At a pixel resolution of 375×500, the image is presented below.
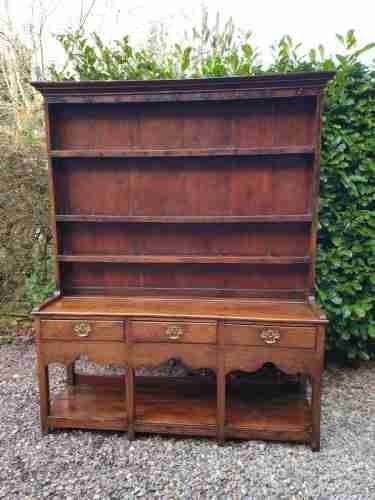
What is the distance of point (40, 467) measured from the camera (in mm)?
1653

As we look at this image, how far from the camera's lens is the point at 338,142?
2156mm

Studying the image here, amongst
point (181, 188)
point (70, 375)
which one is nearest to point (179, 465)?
point (70, 375)

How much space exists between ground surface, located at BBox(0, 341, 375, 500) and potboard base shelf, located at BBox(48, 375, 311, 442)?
0.07 metres

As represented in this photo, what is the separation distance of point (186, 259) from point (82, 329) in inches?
27.5

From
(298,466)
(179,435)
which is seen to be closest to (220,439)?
(179,435)

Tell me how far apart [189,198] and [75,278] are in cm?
89

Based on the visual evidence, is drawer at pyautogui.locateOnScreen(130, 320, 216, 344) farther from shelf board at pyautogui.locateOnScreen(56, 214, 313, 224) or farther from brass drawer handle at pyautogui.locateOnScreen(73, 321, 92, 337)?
shelf board at pyautogui.locateOnScreen(56, 214, 313, 224)

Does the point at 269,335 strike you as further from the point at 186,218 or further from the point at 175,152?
the point at 175,152

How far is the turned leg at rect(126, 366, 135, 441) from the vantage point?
1.82 metres

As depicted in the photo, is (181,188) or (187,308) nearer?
(187,308)

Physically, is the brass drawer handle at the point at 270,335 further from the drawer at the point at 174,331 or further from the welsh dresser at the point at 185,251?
the drawer at the point at 174,331

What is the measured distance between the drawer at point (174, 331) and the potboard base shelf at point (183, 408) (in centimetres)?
46

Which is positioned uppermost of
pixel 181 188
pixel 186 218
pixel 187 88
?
pixel 187 88

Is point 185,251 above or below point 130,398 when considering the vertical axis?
above
